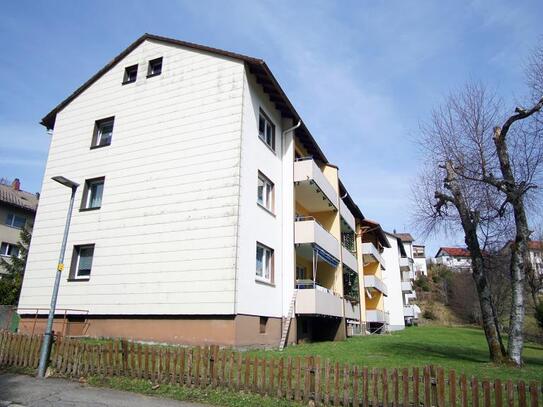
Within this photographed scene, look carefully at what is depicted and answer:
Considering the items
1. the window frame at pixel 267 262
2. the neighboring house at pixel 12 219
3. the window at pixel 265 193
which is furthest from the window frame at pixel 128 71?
the neighboring house at pixel 12 219

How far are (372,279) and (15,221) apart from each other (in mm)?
34397

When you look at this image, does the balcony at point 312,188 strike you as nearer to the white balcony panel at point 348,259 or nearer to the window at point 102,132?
the white balcony panel at point 348,259

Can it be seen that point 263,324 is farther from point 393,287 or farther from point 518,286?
point 393,287

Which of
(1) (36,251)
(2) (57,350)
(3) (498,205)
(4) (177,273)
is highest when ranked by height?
(3) (498,205)

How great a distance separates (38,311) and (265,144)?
1264 cm

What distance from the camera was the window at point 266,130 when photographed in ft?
63.0

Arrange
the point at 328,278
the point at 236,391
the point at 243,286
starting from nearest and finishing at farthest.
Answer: the point at 236,391 < the point at 243,286 < the point at 328,278

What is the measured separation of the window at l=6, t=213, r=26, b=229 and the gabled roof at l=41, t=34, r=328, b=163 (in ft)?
63.5

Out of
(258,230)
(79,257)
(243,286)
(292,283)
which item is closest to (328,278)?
(292,283)

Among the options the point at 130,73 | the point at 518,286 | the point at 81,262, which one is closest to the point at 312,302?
the point at 518,286

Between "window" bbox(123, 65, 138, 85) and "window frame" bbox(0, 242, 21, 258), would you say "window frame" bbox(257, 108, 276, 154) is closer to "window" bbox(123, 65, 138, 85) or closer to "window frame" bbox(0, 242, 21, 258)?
"window" bbox(123, 65, 138, 85)

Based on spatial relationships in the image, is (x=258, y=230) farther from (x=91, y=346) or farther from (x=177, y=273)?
(x=91, y=346)

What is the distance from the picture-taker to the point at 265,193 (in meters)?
18.8

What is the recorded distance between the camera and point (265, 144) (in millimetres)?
18953
